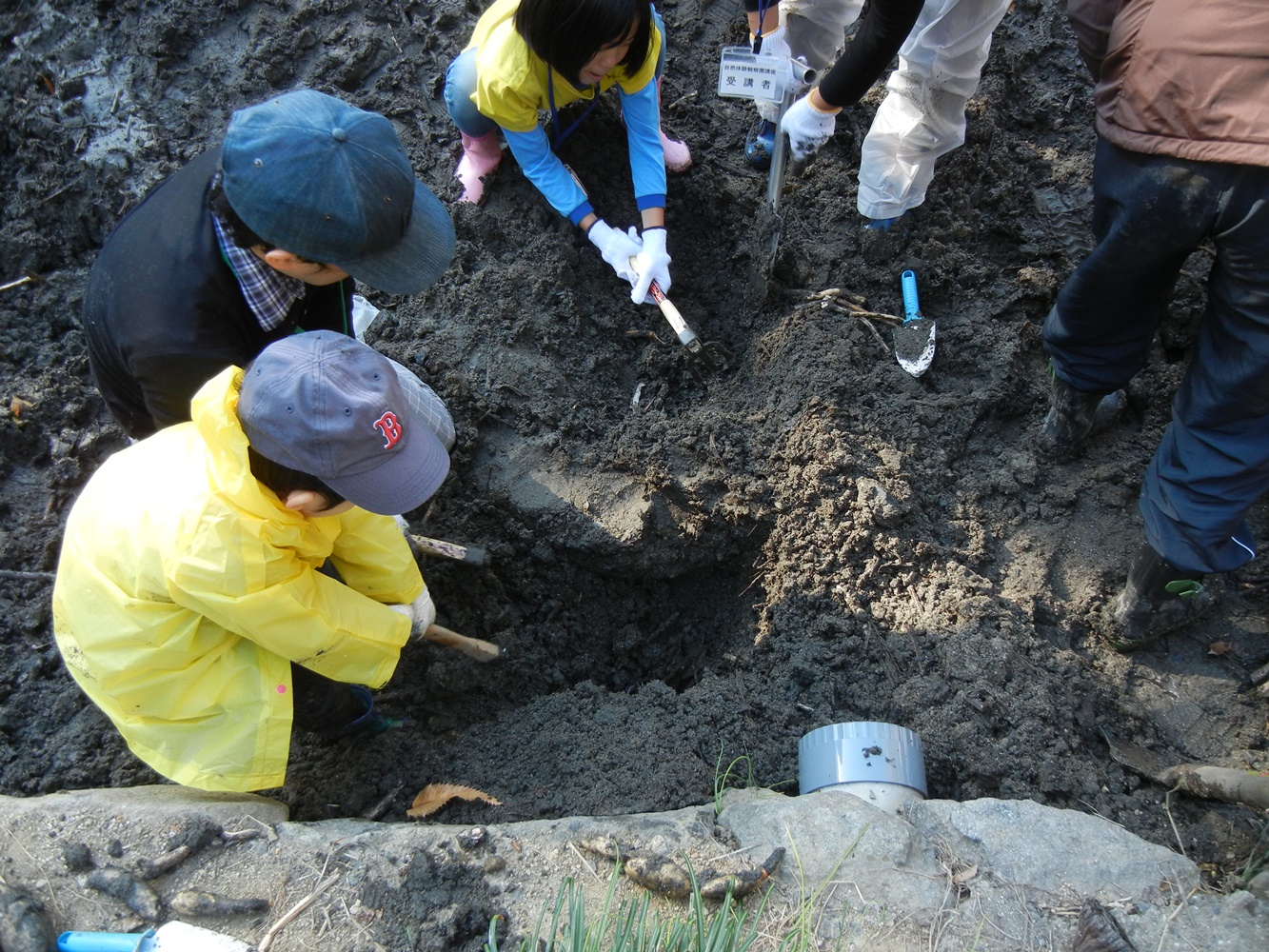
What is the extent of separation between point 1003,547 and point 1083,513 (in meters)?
0.28

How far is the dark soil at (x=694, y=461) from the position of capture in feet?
6.83

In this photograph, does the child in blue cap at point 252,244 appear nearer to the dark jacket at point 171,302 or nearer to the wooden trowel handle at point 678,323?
the dark jacket at point 171,302

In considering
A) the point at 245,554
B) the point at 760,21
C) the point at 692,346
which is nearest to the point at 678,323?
the point at 692,346

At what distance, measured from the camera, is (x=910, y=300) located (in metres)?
2.79

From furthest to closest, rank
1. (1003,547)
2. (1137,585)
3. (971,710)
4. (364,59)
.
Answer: (364,59) → (1003,547) → (1137,585) → (971,710)

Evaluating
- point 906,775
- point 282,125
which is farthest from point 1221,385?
point 282,125

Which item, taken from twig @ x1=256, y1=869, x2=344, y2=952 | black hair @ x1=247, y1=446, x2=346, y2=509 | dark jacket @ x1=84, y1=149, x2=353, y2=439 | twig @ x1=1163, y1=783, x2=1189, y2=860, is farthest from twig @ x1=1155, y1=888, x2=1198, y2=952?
dark jacket @ x1=84, y1=149, x2=353, y2=439

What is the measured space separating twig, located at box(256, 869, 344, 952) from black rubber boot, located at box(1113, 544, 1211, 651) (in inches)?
80.4

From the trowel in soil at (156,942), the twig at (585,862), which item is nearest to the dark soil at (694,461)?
the twig at (585,862)

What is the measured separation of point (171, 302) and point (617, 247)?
149cm

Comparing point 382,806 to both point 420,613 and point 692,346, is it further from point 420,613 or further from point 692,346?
point 692,346

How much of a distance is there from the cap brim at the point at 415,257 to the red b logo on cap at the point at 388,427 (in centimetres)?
40

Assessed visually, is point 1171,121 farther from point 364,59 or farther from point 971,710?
point 364,59

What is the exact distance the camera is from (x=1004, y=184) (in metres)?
3.00
